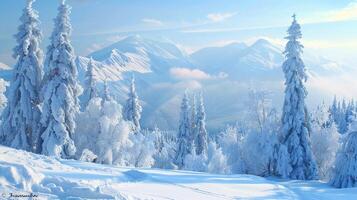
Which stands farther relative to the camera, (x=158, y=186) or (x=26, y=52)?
(x=26, y=52)

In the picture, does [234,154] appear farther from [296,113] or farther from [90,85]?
[90,85]

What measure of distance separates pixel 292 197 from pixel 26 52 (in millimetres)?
24824

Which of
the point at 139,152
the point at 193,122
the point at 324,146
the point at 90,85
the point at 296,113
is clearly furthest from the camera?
the point at 193,122

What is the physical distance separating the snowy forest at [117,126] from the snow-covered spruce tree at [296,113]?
9 centimetres

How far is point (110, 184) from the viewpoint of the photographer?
15.1 metres

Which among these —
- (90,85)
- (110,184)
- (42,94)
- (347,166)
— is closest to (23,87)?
(42,94)

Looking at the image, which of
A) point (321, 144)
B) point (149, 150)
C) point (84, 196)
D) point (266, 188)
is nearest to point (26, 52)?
point (149, 150)

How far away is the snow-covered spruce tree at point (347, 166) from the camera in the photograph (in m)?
32.2

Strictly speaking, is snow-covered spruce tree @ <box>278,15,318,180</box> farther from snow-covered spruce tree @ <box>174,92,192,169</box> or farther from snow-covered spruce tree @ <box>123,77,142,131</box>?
snow-covered spruce tree @ <box>174,92,192,169</box>

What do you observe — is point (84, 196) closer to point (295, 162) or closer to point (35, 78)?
point (35, 78)

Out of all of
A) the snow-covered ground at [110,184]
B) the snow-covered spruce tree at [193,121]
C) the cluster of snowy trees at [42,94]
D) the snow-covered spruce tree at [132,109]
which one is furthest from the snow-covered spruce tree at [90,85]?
the snow-covered ground at [110,184]

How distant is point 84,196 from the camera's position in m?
12.8

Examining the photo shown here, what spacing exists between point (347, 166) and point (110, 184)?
79.1 ft

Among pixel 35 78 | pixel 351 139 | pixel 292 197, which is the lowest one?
pixel 292 197
